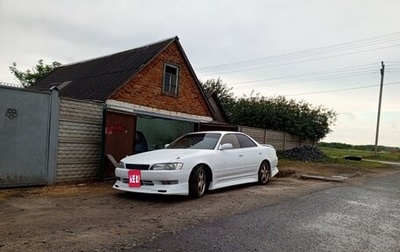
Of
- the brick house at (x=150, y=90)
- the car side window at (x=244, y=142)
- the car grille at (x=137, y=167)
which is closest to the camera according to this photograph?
the car grille at (x=137, y=167)

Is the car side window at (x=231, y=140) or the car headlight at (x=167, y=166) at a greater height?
the car side window at (x=231, y=140)

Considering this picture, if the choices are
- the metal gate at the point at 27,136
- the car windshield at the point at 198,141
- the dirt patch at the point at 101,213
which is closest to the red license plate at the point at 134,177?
the dirt patch at the point at 101,213

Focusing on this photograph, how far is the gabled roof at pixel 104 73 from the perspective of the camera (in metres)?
13.2

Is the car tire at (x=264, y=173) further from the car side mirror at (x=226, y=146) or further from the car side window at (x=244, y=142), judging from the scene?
the car side mirror at (x=226, y=146)

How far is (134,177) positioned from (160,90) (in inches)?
310

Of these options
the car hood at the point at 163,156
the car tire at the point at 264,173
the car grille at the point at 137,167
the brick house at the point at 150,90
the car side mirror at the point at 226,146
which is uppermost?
the brick house at the point at 150,90

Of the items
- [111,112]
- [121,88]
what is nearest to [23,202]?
[111,112]

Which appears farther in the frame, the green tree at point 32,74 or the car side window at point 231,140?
the green tree at point 32,74

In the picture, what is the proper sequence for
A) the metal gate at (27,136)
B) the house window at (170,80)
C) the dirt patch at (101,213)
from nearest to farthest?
the dirt patch at (101,213), the metal gate at (27,136), the house window at (170,80)

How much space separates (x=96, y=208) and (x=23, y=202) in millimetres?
1580

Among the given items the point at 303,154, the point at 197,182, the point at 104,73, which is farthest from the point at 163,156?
the point at 303,154

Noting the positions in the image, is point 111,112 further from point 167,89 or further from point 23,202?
point 167,89

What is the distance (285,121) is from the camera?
24484 millimetres

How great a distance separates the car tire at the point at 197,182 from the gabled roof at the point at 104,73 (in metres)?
6.18
